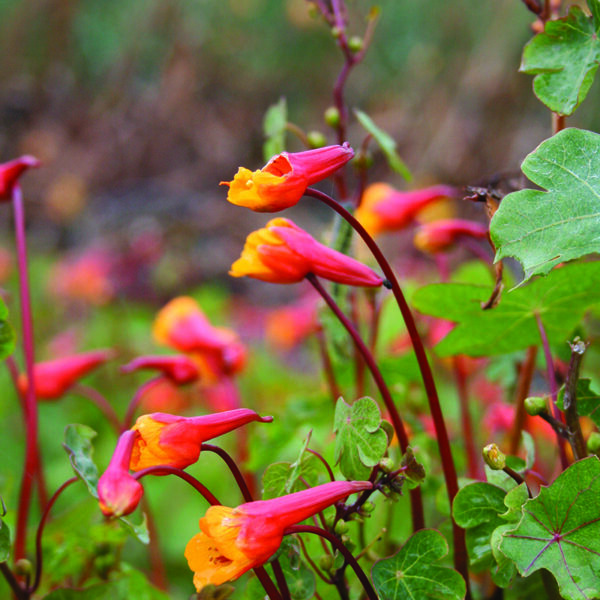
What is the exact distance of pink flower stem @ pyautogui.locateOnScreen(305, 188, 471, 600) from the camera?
50cm

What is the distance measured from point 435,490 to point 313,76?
14.6 feet

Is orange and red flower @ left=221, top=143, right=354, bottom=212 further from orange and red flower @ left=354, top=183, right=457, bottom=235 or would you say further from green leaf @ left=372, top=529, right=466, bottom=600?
orange and red flower @ left=354, top=183, right=457, bottom=235

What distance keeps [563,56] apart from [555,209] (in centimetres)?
16

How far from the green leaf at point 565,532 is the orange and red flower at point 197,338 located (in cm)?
60

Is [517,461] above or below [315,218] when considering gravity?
above

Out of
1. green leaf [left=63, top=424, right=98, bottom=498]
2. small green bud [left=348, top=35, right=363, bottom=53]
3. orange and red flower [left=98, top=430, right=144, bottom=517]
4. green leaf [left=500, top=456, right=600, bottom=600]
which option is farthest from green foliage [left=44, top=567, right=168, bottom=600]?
small green bud [left=348, top=35, right=363, bottom=53]

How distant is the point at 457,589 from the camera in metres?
0.46

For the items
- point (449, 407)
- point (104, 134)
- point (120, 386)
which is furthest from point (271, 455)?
point (104, 134)

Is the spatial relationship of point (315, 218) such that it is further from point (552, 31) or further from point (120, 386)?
point (552, 31)

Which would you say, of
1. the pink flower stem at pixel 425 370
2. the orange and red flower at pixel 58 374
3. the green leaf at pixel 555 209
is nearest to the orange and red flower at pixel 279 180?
the pink flower stem at pixel 425 370

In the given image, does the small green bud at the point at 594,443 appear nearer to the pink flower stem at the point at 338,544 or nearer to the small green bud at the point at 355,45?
the pink flower stem at the point at 338,544

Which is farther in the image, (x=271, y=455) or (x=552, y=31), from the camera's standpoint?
(x=271, y=455)

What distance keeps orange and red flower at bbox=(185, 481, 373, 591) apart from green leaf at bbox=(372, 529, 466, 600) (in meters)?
0.08

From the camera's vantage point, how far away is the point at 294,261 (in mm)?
554
